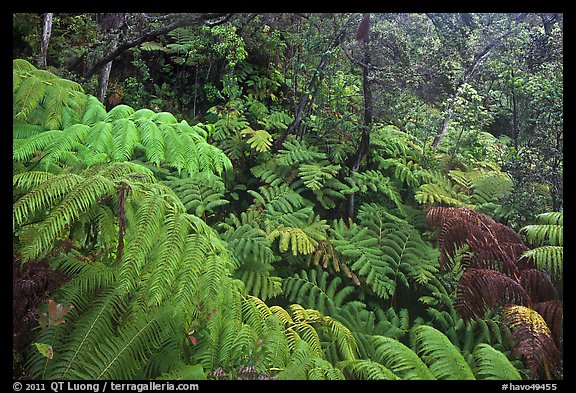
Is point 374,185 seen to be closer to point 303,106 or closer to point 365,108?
point 365,108

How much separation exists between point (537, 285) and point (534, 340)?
46 cm

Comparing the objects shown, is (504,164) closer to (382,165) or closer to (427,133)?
(427,133)

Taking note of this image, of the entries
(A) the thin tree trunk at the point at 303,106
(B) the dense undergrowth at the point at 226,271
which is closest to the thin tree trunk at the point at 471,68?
(B) the dense undergrowth at the point at 226,271

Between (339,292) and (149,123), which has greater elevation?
(149,123)

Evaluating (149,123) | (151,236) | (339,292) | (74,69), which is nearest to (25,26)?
(74,69)

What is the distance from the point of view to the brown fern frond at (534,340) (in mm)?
1734

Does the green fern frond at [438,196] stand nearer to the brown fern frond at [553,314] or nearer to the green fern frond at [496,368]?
the brown fern frond at [553,314]

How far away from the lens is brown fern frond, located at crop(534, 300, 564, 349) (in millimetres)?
1920

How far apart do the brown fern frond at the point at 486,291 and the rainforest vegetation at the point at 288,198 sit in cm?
1

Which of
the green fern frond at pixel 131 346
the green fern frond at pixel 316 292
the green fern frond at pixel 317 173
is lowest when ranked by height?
the green fern frond at pixel 316 292

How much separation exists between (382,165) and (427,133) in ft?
2.95

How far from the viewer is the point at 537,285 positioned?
215 cm

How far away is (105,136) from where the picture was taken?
63.6 inches

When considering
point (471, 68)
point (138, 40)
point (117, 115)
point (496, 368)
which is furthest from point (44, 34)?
point (471, 68)
